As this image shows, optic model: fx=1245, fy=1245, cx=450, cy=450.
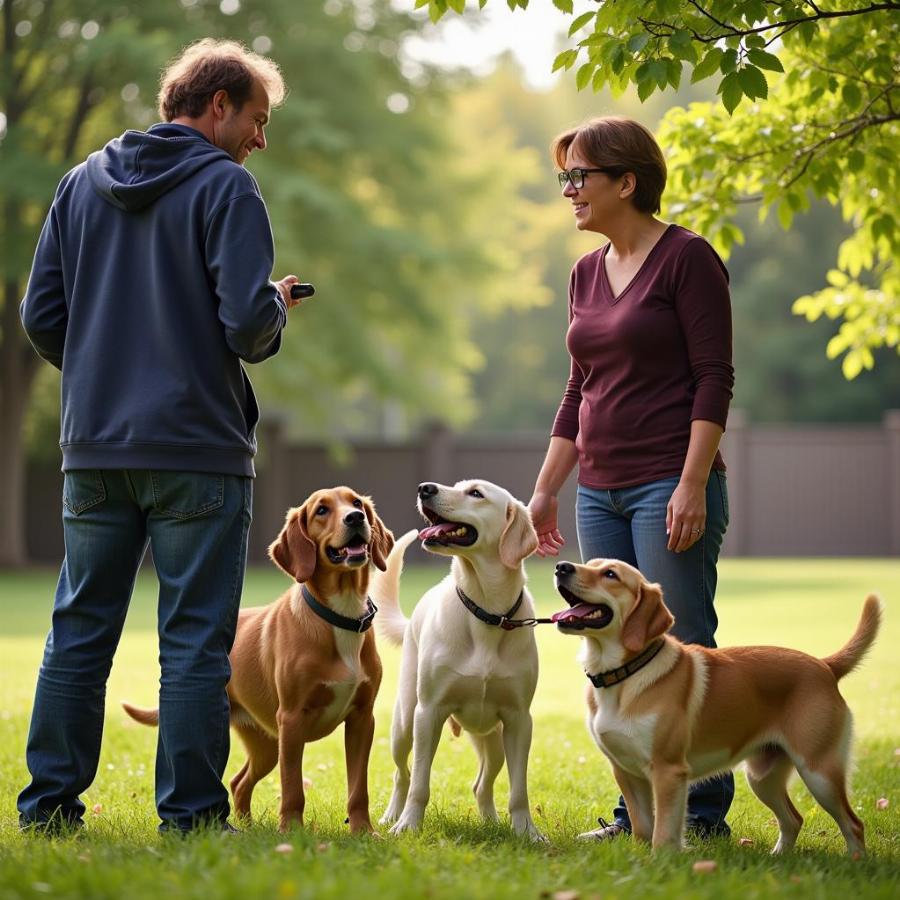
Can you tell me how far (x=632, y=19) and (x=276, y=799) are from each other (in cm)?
371

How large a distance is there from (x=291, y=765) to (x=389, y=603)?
113cm

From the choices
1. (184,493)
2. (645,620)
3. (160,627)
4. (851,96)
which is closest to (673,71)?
(851,96)

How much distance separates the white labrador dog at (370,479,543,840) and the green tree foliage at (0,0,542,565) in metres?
16.3

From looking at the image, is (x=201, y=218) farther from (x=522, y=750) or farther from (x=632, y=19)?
(x=522, y=750)

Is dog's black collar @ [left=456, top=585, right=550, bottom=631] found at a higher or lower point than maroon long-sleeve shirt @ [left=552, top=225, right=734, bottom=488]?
lower

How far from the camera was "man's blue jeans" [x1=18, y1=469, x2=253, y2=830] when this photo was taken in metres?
4.13

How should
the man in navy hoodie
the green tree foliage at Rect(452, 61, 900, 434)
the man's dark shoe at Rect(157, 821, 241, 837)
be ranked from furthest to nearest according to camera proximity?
the green tree foliage at Rect(452, 61, 900, 434)
the man in navy hoodie
the man's dark shoe at Rect(157, 821, 241, 837)

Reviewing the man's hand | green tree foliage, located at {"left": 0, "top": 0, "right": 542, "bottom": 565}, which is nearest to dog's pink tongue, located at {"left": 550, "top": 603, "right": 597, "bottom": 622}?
the man's hand

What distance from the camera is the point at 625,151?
4.84m

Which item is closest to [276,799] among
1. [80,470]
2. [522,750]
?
[522,750]

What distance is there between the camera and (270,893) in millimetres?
3092

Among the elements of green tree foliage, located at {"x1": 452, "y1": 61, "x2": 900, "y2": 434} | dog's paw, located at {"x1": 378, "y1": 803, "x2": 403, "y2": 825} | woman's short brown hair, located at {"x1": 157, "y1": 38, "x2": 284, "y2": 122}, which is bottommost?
dog's paw, located at {"x1": 378, "y1": 803, "x2": 403, "y2": 825}

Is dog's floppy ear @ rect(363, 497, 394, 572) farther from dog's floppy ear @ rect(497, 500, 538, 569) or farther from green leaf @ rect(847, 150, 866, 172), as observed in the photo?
green leaf @ rect(847, 150, 866, 172)

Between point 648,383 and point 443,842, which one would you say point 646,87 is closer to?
point 648,383
